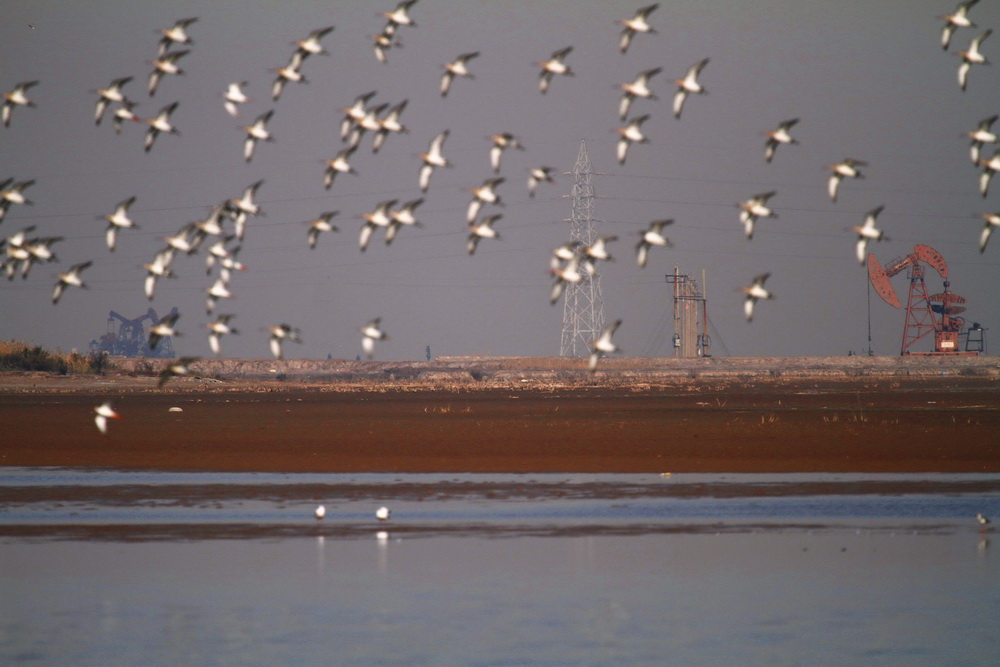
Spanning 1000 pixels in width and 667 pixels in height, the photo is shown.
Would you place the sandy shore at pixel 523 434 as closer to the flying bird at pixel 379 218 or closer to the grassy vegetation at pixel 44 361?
the flying bird at pixel 379 218

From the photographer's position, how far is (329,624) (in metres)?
19.9

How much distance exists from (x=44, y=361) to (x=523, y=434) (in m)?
74.3

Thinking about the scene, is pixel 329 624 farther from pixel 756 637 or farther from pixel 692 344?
pixel 692 344

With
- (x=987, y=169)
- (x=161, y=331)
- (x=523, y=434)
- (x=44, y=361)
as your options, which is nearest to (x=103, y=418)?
(x=523, y=434)

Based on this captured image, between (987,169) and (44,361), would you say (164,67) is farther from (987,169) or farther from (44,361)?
(44,361)

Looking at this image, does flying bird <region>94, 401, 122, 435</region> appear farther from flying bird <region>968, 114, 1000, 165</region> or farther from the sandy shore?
flying bird <region>968, 114, 1000, 165</region>

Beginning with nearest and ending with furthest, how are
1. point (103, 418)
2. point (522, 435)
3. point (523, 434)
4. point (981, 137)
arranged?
1. point (981, 137)
2. point (522, 435)
3. point (523, 434)
4. point (103, 418)

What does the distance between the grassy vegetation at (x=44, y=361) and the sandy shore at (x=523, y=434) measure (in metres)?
33.2

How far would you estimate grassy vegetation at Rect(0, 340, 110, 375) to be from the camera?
112 meters

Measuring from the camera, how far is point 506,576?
2308 centimetres

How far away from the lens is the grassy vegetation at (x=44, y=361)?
4427 inches

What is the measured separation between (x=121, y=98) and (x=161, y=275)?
3.85m

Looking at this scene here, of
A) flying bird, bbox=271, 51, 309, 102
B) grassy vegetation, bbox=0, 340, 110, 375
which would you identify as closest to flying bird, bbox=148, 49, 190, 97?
flying bird, bbox=271, 51, 309, 102

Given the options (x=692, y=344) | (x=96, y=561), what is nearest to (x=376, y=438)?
(x=96, y=561)
